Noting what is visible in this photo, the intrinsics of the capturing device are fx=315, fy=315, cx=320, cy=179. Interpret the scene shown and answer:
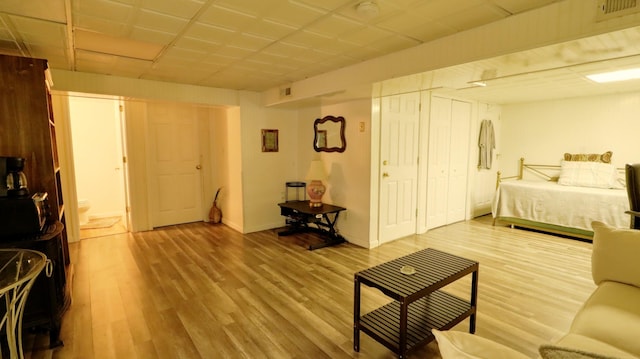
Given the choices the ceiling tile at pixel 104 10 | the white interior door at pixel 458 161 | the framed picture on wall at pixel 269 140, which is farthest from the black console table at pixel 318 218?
the ceiling tile at pixel 104 10

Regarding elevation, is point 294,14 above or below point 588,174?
above

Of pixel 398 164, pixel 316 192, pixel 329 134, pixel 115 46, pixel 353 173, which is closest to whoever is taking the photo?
pixel 115 46

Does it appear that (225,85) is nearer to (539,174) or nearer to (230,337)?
(230,337)

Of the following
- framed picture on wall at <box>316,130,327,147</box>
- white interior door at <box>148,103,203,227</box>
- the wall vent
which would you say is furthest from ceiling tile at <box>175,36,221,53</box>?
white interior door at <box>148,103,203,227</box>

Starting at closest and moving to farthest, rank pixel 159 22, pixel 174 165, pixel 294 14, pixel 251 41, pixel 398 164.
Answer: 1. pixel 294 14
2. pixel 159 22
3. pixel 251 41
4. pixel 398 164
5. pixel 174 165

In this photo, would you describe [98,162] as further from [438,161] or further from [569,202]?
[569,202]

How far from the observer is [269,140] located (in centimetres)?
512

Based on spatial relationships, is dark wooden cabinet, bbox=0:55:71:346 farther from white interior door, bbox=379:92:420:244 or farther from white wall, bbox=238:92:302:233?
white interior door, bbox=379:92:420:244

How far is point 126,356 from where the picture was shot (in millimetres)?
2047

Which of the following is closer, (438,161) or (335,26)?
(335,26)

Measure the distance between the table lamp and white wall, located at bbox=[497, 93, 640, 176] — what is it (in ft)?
13.1

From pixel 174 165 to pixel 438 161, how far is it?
14.5 ft

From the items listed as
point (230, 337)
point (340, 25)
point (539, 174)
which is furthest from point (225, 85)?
point (539, 174)

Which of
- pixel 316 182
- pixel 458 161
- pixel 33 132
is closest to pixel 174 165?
pixel 316 182
